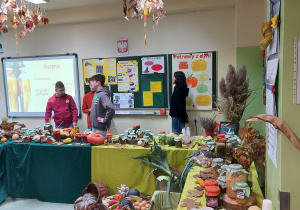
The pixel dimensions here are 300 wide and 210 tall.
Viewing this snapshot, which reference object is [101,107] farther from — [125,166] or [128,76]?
[128,76]

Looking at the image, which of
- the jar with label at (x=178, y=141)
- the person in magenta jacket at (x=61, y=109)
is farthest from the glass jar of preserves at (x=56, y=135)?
the jar with label at (x=178, y=141)

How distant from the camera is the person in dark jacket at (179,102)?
380cm

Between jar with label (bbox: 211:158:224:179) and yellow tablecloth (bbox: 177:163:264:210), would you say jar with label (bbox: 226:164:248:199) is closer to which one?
yellow tablecloth (bbox: 177:163:264:210)

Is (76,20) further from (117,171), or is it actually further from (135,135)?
(117,171)

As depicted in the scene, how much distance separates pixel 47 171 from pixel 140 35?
8.64 feet

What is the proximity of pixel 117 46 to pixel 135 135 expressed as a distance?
2163mm

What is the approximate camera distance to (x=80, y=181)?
9.22 feet

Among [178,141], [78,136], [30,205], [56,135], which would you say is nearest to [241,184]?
[178,141]

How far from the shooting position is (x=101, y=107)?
3389 mm

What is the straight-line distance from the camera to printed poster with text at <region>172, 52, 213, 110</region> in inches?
161

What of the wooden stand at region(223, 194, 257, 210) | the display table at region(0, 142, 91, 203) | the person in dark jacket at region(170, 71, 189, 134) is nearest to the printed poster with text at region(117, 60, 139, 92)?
the person in dark jacket at region(170, 71, 189, 134)

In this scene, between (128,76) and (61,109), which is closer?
A: (61,109)

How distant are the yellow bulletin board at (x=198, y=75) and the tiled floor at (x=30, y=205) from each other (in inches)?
94.9

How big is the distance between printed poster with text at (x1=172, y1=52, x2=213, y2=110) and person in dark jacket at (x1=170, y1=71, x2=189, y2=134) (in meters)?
0.34
